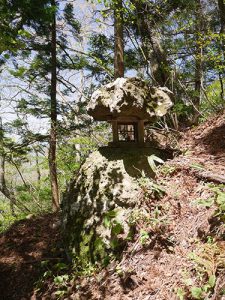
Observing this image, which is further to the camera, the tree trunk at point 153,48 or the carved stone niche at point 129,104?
the tree trunk at point 153,48

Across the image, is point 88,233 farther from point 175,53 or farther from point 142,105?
point 175,53

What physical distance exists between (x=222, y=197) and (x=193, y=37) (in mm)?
8152

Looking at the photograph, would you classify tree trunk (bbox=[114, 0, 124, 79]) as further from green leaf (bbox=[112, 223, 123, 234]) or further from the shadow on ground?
green leaf (bbox=[112, 223, 123, 234])

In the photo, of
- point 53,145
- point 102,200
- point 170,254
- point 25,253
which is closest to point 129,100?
point 102,200

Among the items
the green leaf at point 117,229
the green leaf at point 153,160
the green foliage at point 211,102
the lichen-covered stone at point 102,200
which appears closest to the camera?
the green leaf at point 117,229

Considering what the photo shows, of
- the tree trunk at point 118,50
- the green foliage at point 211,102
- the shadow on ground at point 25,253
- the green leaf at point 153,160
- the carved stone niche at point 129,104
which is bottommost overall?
the shadow on ground at point 25,253

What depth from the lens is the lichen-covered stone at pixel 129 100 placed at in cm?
401

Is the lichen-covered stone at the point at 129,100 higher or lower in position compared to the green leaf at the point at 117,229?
higher

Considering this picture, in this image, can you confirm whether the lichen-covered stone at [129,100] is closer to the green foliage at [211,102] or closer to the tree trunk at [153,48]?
the green foliage at [211,102]

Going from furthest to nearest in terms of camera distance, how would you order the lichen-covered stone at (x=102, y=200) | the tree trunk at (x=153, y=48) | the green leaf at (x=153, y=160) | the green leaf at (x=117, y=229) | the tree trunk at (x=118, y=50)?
the tree trunk at (x=153, y=48)
the tree trunk at (x=118, y=50)
the green leaf at (x=153, y=160)
the lichen-covered stone at (x=102, y=200)
the green leaf at (x=117, y=229)

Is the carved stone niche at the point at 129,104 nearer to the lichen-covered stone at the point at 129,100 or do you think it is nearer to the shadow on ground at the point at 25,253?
the lichen-covered stone at the point at 129,100

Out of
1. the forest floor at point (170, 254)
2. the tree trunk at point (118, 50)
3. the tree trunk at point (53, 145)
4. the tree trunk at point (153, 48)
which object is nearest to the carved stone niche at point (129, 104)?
the forest floor at point (170, 254)

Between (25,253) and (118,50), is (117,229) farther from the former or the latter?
(118,50)

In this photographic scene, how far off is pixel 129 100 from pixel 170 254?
2335 millimetres
